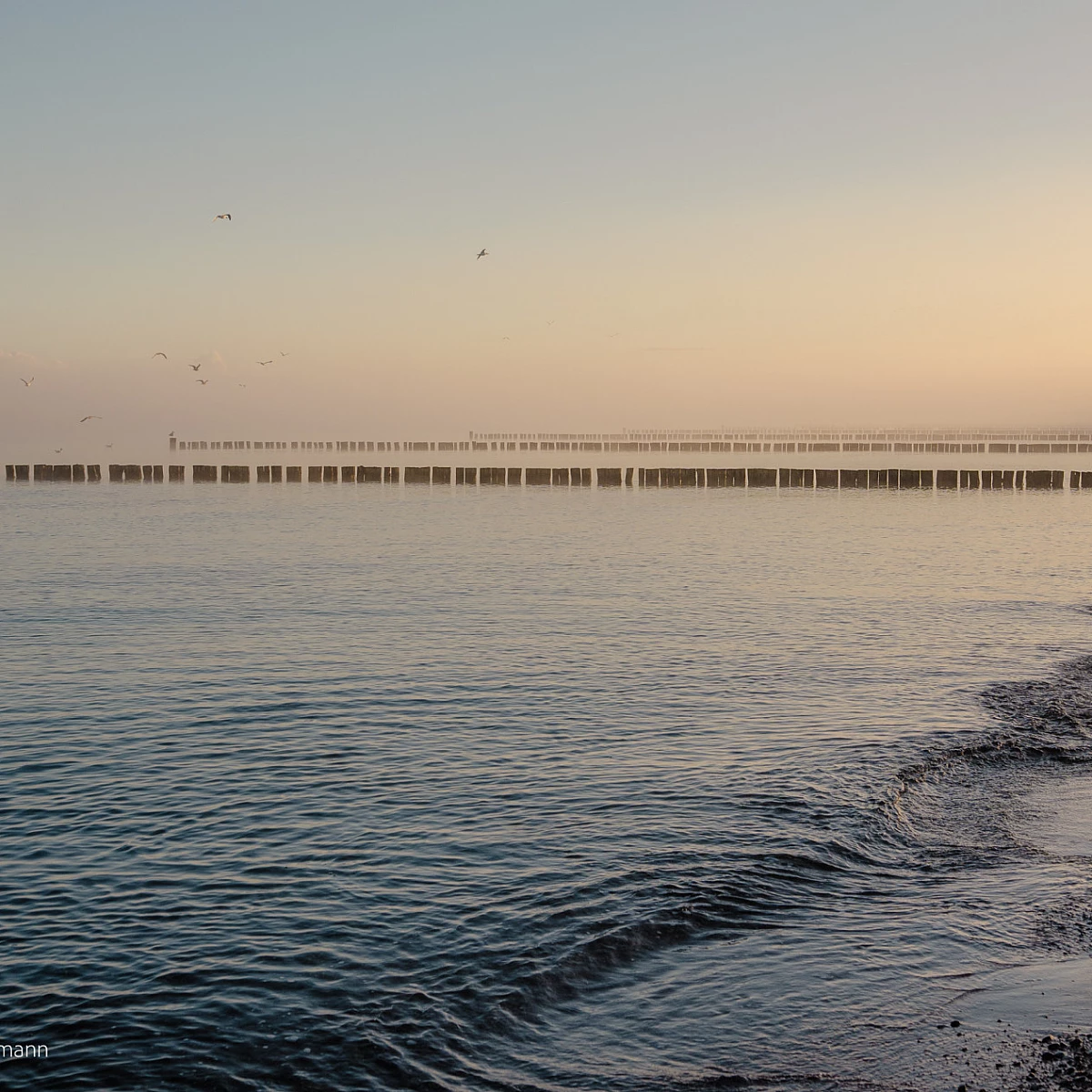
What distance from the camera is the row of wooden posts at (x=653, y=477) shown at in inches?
3295

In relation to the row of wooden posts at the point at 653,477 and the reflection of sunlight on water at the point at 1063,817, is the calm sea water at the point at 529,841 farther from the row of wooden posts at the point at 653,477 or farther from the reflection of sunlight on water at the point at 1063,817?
the row of wooden posts at the point at 653,477

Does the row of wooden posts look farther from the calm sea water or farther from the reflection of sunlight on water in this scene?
the reflection of sunlight on water

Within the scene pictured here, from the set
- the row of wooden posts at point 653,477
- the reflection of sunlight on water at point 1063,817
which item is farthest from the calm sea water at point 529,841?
the row of wooden posts at point 653,477

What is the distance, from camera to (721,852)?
9.85 metres

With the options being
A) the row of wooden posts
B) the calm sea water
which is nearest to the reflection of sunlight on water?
the calm sea water

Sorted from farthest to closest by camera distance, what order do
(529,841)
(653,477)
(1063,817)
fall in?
(653,477), (1063,817), (529,841)

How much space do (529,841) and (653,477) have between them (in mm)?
86773

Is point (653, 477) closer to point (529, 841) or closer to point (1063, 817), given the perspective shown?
point (1063, 817)

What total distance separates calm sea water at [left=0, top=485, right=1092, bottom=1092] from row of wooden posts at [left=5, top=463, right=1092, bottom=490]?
202 feet

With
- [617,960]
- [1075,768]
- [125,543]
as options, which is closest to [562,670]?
[1075,768]

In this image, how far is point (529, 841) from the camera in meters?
10.1

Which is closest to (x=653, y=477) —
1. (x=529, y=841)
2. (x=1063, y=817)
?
(x=1063, y=817)

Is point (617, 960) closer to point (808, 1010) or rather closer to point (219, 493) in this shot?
point (808, 1010)

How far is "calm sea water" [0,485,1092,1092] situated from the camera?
22.1ft
